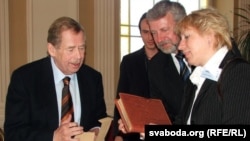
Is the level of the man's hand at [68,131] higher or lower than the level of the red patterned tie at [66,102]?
lower

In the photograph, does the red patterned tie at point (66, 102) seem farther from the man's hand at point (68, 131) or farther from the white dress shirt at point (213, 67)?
the white dress shirt at point (213, 67)

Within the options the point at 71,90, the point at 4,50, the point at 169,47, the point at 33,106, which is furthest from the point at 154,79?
the point at 4,50

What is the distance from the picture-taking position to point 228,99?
6.49 feet

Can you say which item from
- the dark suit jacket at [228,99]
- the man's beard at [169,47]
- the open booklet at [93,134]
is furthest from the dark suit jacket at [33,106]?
the dark suit jacket at [228,99]

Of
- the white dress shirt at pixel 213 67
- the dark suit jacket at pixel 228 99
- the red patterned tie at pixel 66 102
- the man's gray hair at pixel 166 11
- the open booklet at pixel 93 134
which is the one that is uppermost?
the man's gray hair at pixel 166 11

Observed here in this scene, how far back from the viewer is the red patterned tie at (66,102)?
2.79 m

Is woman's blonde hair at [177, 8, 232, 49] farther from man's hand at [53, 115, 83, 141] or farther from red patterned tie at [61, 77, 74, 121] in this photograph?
red patterned tie at [61, 77, 74, 121]

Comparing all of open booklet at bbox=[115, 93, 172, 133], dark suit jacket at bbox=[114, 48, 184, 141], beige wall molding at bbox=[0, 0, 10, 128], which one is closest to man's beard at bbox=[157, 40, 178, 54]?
dark suit jacket at bbox=[114, 48, 184, 141]

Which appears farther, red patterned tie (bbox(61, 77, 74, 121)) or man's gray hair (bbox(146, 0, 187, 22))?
man's gray hair (bbox(146, 0, 187, 22))

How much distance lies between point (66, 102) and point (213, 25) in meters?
1.14

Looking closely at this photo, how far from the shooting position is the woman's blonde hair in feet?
7.14

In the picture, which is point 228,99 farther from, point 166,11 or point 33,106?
point 33,106

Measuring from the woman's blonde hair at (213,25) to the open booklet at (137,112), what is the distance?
53 centimetres

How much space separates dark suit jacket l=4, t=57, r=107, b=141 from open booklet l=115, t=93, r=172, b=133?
54 centimetres
